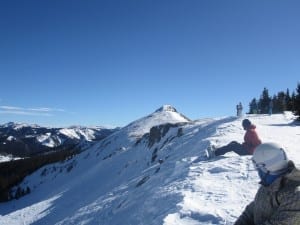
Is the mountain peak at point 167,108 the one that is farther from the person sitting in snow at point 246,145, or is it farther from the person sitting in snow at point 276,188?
the person sitting in snow at point 276,188

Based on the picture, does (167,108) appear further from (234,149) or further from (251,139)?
(251,139)

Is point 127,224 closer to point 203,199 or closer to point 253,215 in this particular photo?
point 203,199

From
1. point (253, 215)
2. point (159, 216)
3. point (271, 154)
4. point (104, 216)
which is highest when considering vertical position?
point (271, 154)

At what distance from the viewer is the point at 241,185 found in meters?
13.0

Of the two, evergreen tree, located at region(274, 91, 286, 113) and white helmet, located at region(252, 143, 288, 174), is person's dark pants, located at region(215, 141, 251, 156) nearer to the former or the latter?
white helmet, located at region(252, 143, 288, 174)

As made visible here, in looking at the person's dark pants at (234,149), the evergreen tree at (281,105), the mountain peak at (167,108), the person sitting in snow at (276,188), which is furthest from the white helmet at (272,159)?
the mountain peak at (167,108)

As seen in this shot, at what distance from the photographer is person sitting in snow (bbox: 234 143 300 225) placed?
3.99m

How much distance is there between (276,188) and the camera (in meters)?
4.22

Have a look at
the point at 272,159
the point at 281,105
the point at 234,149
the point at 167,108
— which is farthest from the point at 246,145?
the point at 167,108

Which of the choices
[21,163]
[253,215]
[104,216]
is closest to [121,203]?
[104,216]

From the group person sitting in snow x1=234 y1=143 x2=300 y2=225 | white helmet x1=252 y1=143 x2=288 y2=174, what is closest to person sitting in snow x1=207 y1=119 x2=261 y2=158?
person sitting in snow x1=234 y1=143 x2=300 y2=225

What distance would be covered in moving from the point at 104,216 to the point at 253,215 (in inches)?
550

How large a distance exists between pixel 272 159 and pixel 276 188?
34cm

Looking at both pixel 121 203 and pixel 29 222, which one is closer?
pixel 121 203
